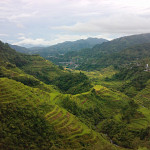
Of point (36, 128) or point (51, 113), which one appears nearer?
point (36, 128)

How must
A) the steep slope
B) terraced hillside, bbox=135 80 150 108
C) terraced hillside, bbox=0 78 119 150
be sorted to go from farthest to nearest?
1. the steep slope
2. terraced hillside, bbox=135 80 150 108
3. terraced hillside, bbox=0 78 119 150

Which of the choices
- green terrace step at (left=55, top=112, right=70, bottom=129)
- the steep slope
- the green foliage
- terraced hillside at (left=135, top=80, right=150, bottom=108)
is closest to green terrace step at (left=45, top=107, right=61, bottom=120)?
green terrace step at (left=55, top=112, right=70, bottom=129)

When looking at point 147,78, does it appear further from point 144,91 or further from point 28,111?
point 28,111

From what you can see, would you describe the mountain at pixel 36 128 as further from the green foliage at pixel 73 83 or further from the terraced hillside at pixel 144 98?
the terraced hillside at pixel 144 98

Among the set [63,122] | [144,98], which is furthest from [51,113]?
[144,98]

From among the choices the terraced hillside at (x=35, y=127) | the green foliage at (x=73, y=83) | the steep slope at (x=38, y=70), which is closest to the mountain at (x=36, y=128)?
the terraced hillside at (x=35, y=127)

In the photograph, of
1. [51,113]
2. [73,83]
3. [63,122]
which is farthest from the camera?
[73,83]

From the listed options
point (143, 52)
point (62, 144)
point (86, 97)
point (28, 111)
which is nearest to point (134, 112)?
point (86, 97)

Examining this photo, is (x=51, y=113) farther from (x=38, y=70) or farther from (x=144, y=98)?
(x=38, y=70)

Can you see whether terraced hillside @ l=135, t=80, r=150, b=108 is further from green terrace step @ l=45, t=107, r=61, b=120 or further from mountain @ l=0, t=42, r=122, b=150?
green terrace step @ l=45, t=107, r=61, b=120
